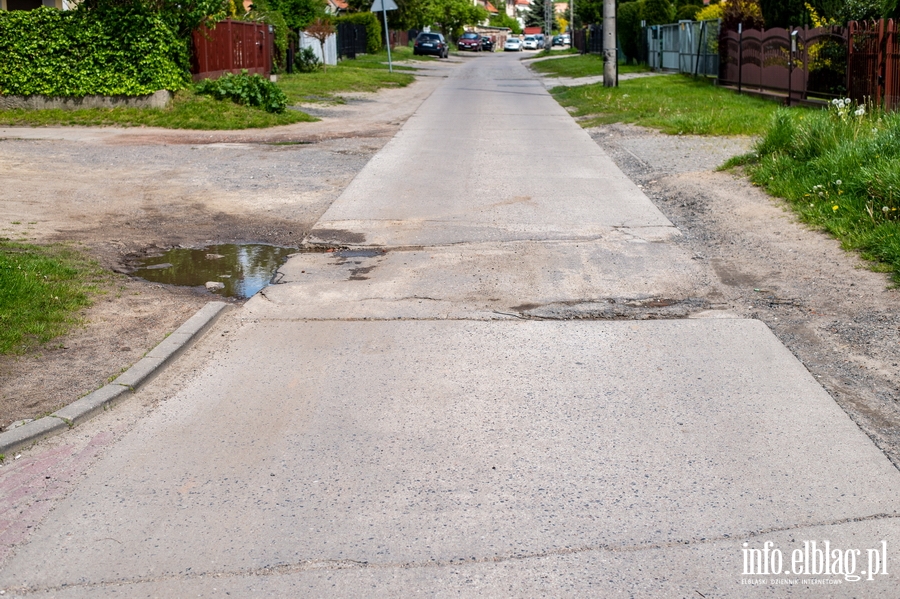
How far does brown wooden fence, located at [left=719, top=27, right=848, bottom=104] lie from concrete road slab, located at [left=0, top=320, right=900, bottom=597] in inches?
646

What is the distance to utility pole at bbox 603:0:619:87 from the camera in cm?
2888

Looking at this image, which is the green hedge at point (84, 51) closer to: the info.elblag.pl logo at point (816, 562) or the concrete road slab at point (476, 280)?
the concrete road slab at point (476, 280)

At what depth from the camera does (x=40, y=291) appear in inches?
284

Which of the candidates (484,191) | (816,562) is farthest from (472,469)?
(484,191)

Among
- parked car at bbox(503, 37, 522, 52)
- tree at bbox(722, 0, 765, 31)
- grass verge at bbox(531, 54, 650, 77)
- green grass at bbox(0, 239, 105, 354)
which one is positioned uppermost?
parked car at bbox(503, 37, 522, 52)

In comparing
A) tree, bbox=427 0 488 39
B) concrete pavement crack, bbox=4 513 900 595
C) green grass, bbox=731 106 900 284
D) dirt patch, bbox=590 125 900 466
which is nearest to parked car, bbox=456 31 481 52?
tree, bbox=427 0 488 39

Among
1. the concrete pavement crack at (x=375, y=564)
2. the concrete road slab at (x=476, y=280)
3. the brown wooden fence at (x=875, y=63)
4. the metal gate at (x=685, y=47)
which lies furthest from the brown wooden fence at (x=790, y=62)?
the concrete pavement crack at (x=375, y=564)

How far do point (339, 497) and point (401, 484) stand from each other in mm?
294

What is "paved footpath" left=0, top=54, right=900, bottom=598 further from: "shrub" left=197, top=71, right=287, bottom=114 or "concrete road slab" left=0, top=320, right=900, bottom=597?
"shrub" left=197, top=71, right=287, bottom=114

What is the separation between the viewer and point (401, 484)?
14.7 ft

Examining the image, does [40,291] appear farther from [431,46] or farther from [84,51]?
[431,46]

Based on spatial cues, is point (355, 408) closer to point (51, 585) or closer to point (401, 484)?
point (401, 484)

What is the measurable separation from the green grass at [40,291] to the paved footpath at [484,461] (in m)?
1.22

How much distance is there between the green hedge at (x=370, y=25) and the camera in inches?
2368
